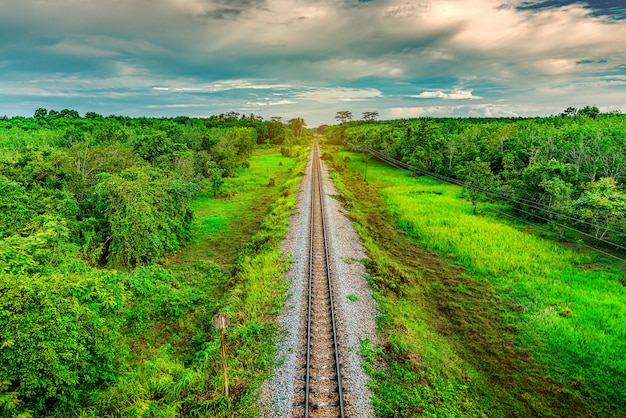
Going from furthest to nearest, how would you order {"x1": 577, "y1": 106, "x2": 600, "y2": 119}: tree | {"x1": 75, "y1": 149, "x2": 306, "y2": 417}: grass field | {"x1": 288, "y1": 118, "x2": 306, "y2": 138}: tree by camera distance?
{"x1": 288, "y1": 118, "x2": 306, "y2": 138}: tree → {"x1": 577, "y1": 106, "x2": 600, "y2": 119}: tree → {"x1": 75, "y1": 149, "x2": 306, "y2": 417}: grass field

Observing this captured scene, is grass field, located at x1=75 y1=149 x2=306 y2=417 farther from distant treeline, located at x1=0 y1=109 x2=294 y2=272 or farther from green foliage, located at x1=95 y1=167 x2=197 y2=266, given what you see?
distant treeline, located at x1=0 y1=109 x2=294 y2=272

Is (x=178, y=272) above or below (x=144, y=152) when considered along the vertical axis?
below

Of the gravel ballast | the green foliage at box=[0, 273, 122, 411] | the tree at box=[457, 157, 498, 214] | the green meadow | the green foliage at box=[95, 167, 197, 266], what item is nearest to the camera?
the green foliage at box=[0, 273, 122, 411]

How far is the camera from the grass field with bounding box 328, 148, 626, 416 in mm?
13664

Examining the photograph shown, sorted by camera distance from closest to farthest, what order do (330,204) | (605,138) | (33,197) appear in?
(33,197) < (605,138) < (330,204)

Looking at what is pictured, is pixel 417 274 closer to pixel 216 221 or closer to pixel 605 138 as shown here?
pixel 216 221

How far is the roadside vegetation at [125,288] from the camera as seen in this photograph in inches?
359

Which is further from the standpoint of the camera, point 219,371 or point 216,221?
point 216,221

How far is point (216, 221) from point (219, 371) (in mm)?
26495

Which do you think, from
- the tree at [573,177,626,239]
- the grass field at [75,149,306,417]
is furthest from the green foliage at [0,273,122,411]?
the tree at [573,177,626,239]

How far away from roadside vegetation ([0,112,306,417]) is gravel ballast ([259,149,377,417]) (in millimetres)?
863

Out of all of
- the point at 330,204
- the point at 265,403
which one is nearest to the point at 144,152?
the point at 330,204

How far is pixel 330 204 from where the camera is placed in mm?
41125

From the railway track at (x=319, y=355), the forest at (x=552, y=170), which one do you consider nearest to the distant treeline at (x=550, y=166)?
the forest at (x=552, y=170)
